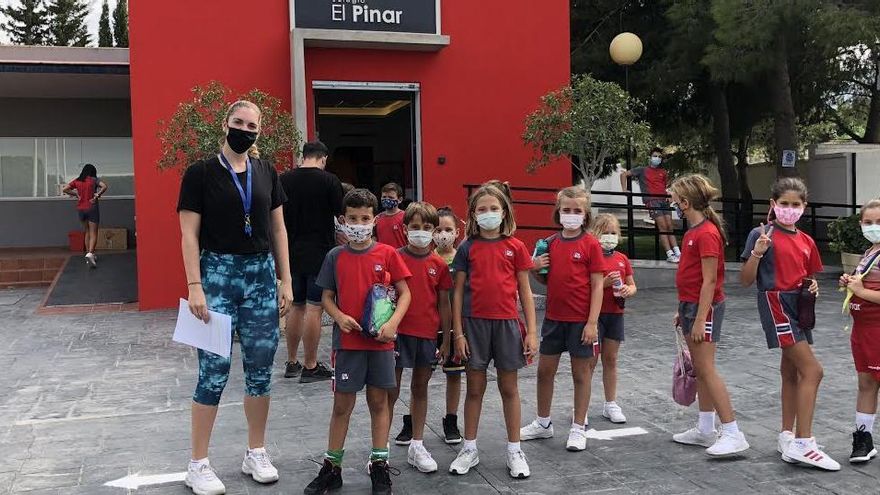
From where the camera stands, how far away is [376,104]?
16.8 m

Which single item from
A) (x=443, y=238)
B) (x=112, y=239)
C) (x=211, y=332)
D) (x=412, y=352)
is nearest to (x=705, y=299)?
(x=443, y=238)

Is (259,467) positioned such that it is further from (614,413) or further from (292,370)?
(292,370)

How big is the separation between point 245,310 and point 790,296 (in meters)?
2.80

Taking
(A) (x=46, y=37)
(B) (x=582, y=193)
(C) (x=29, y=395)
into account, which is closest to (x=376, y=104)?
(C) (x=29, y=395)

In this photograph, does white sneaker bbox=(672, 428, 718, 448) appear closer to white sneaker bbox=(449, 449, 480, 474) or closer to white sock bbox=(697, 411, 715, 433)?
white sock bbox=(697, 411, 715, 433)

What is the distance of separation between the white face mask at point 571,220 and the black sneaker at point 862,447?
5.91 ft

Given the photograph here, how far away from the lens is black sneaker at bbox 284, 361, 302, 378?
21.0 ft

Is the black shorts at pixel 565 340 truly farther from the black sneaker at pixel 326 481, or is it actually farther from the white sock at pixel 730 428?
the black sneaker at pixel 326 481

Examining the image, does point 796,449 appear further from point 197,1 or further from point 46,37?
point 46,37

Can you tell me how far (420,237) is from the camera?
13.9ft

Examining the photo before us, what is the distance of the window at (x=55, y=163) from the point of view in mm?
15891

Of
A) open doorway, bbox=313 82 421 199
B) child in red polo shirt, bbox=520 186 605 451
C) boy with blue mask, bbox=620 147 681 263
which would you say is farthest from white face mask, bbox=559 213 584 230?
open doorway, bbox=313 82 421 199

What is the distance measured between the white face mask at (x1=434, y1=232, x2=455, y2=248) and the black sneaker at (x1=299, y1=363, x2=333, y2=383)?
6.86 ft

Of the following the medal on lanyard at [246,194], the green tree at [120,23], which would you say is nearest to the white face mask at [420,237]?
the medal on lanyard at [246,194]
